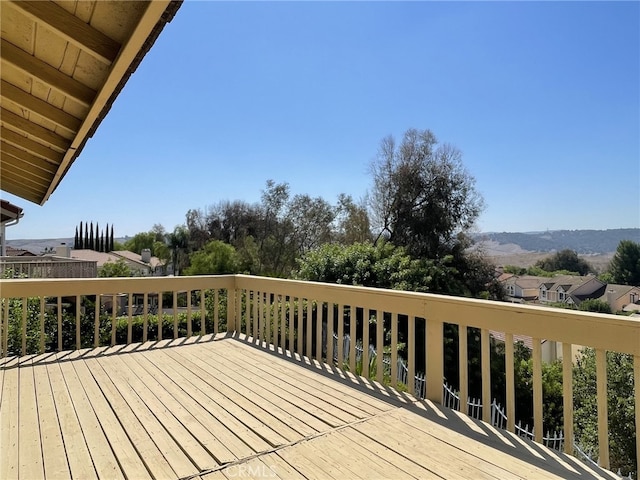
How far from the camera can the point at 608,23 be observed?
6824 mm

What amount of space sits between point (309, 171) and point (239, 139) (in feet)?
11.8

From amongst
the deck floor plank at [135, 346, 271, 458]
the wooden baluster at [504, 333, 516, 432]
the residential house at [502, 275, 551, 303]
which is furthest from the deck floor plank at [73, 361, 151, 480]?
the residential house at [502, 275, 551, 303]

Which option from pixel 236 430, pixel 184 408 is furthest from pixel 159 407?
pixel 236 430

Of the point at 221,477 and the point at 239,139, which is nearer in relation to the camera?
the point at 221,477

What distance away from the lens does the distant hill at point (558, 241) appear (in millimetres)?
13781

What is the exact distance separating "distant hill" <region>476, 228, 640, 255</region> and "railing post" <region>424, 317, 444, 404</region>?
39.9 ft

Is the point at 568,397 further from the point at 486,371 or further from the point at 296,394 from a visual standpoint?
the point at 296,394

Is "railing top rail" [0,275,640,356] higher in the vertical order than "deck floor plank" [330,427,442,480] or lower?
higher

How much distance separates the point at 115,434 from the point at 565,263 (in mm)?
18656

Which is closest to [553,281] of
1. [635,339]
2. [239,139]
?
[239,139]

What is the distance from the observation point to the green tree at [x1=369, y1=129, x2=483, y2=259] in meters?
13.7

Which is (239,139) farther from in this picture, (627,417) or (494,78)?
(627,417)

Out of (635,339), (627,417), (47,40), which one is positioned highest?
(47,40)

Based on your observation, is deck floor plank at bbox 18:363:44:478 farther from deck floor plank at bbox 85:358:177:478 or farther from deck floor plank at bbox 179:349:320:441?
deck floor plank at bbox 179:349:320:441
